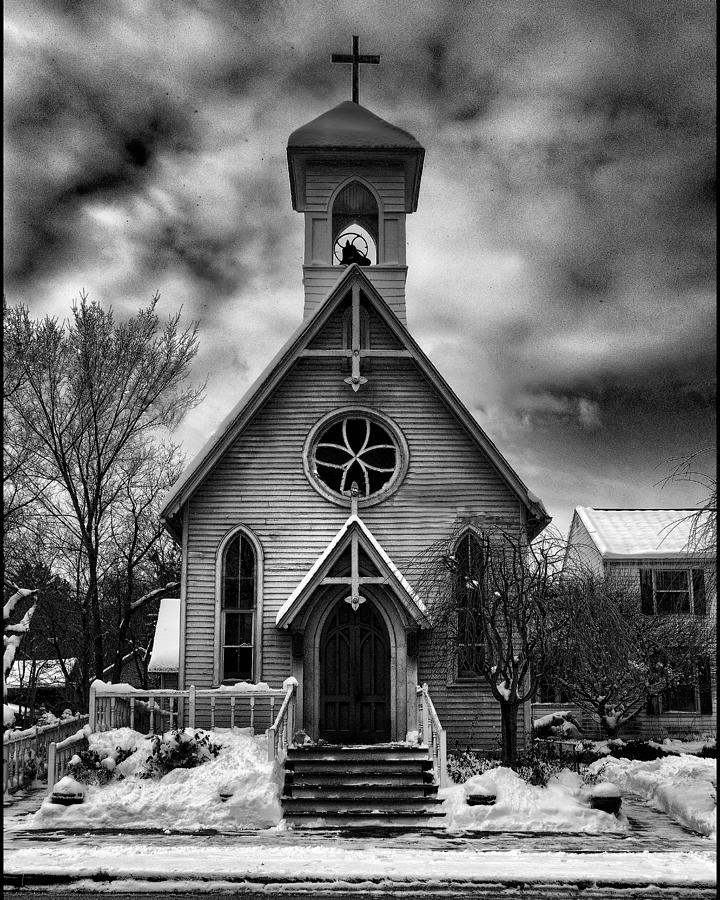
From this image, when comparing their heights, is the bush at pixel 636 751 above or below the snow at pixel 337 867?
below

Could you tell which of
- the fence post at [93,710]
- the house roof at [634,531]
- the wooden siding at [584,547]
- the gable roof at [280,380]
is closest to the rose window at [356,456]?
the gable roof at [280,380]

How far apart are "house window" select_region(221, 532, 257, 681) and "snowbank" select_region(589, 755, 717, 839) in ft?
23.2

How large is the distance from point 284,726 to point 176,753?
190 cm

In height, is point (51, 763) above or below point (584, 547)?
below

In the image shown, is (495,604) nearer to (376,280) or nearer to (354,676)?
(354,676)

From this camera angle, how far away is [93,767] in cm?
1476

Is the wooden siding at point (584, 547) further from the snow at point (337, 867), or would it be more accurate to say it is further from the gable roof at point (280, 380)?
the snow at point (337, 867)

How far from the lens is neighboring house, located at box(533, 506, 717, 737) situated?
2595 centimetres

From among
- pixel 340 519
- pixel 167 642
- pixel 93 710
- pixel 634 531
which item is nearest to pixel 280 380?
pixel 340 519

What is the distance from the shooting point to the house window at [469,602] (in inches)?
671

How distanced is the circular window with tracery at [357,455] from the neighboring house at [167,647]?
5905 millimetres

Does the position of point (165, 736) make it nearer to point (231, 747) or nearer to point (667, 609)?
point (231, 747)

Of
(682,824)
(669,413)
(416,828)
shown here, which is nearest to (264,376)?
(669,413)

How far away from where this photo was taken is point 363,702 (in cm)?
1817
